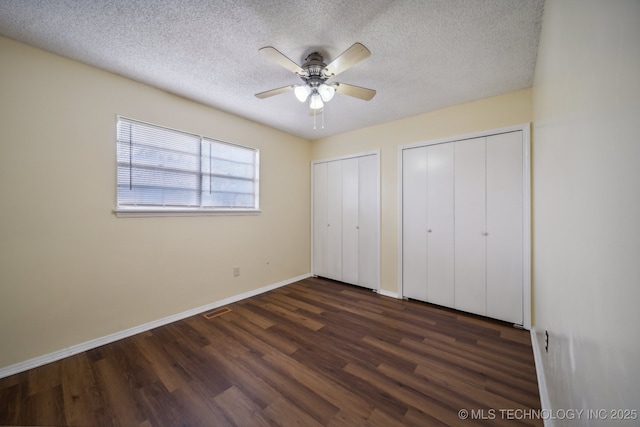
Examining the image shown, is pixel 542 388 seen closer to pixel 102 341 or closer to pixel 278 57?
pixel 278 57

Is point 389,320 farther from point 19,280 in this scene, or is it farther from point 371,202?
point 19,280

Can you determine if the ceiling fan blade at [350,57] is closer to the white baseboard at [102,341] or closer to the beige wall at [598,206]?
the beige wall at [598,206]

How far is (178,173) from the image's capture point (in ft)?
8.59

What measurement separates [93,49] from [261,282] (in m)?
3.06

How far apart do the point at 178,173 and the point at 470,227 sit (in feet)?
11.6

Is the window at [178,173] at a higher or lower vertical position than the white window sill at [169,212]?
higher

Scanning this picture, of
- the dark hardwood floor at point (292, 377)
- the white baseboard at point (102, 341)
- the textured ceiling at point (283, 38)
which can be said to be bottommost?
the dark hardwood floor at point (292, 377)

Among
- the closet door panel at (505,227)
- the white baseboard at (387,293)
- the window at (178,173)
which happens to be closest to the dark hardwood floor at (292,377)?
the closet door panel at (505,227)

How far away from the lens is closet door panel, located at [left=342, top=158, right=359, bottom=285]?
372 cm

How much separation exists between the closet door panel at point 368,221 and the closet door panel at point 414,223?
0.43m

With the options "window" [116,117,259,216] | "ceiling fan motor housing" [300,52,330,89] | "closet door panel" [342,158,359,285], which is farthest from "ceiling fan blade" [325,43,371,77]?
"closet door panel" [342,158,359,285]

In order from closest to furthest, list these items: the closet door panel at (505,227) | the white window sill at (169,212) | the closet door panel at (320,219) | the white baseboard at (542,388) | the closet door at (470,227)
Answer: the white baseboard at (542,388) → the white window sill at (169,212) → the closet door panel at (505,227) → the closet door at (470,227) → the closet door panel at (320,219)

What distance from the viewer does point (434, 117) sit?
2.94m

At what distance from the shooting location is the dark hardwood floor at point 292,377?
54.1 inches
